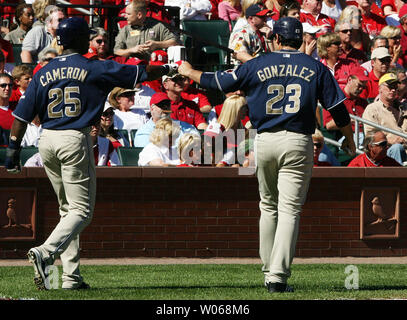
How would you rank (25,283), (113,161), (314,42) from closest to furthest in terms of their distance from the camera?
(25,283) < (113,161) < (314,42)

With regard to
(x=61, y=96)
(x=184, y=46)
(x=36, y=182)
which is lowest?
(x=36, y=182)

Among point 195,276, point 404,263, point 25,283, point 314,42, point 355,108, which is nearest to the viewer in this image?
point 25,283

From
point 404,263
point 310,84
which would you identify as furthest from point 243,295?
point 404,263

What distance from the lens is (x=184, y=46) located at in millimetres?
14180

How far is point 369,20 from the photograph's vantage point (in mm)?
16500

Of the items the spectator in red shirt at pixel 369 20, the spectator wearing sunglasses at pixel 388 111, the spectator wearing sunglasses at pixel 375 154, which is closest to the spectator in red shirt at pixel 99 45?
the spectator wearing sunglasses at pixel 388 111

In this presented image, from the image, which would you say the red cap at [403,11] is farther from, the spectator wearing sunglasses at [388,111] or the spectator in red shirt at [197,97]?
the spectator in red shirt at [197,97]

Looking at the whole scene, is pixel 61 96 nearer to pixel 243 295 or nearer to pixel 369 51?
pixel 243 295

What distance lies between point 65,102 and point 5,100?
4.47 metres

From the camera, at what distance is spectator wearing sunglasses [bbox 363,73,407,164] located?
1286cm

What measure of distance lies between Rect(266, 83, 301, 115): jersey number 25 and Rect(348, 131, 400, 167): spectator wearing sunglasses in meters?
3.94

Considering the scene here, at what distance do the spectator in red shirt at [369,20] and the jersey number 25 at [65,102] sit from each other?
947 centimetres

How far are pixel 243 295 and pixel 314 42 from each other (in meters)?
7.41

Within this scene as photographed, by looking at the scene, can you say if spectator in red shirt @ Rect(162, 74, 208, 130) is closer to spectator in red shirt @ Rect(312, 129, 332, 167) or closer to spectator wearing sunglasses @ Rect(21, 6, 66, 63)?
spectator in red shirt @ Rect(312, 129, 332, 167)
